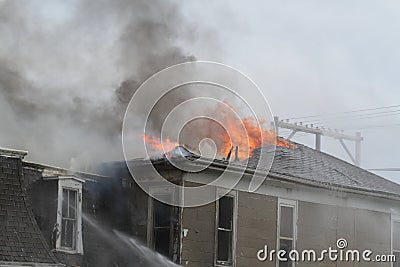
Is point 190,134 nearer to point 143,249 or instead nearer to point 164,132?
point 164,132

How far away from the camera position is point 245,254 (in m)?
17.5

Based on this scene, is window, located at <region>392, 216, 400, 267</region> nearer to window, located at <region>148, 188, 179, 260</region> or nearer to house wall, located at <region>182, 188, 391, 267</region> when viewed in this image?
house wall, located at <region>182, 188, 391, 267</region>

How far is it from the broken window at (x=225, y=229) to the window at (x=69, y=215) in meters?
3.05

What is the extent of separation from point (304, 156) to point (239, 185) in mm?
4013

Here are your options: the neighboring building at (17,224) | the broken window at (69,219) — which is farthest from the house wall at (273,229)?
the neighboring building at (17,224)

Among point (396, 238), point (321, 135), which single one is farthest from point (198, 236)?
point (321, 135)

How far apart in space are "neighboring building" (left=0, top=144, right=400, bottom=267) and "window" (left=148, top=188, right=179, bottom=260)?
0.07ft

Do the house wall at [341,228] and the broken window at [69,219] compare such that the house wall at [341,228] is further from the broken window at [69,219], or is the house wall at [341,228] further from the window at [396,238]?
the broken window at [69,219]

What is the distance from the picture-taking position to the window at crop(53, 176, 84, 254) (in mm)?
15898

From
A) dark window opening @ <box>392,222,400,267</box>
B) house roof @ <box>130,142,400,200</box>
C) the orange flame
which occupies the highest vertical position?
the orange flame

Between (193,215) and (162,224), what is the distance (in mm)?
835

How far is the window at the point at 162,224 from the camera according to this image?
54.5ft

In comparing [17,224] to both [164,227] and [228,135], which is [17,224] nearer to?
[164,227]

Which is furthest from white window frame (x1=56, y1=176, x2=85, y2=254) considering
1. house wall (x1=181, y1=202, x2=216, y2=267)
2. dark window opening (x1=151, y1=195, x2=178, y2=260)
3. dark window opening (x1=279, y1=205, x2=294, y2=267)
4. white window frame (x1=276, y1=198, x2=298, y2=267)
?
dark window opening (x1=279, y1=205, x2=294, y2=267)
